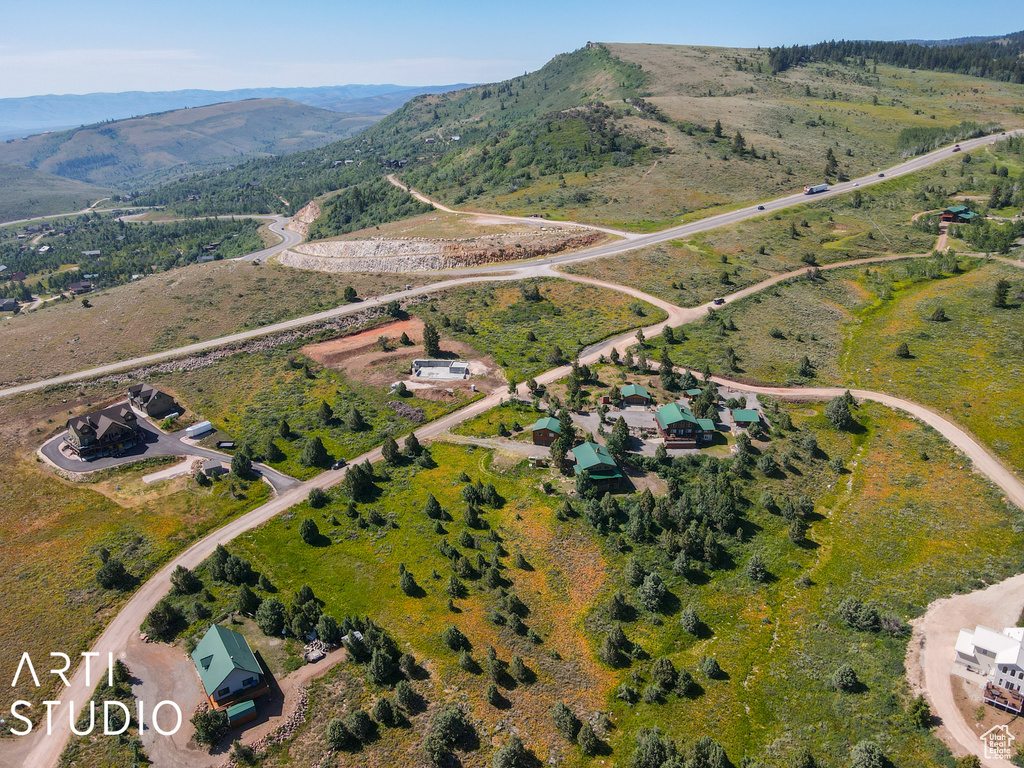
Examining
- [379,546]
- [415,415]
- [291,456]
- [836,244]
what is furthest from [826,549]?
[836,244]

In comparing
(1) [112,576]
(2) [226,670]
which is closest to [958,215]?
(2) [226,670]

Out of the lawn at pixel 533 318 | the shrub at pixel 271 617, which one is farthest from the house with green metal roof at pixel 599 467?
the shrub at pixel 271 617

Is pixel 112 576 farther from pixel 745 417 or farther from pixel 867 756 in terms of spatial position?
pixel 745 417

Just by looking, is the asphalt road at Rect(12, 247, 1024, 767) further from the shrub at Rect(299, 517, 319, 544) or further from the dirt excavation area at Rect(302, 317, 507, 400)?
the shrub at Rect(299, 517, 319, 544)

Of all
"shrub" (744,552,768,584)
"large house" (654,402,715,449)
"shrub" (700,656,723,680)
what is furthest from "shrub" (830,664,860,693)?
"large house" (654,402,715,449)

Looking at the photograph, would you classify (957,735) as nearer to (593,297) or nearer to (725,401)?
(725,401)

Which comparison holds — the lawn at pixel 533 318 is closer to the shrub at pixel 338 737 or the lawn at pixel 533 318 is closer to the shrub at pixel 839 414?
the shrub at pixel 839 414
